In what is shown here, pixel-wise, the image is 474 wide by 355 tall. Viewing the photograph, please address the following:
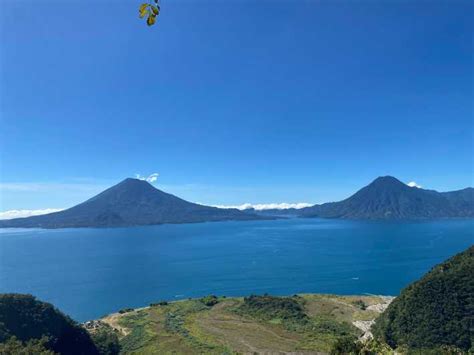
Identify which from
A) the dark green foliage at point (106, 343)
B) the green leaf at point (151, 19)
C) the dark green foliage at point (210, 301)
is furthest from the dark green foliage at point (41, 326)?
the green leaf at point (151, 19)

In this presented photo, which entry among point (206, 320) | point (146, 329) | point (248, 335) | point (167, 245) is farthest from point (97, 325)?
point (167, 245)

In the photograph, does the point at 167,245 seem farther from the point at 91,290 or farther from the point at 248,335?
the point at 248,335

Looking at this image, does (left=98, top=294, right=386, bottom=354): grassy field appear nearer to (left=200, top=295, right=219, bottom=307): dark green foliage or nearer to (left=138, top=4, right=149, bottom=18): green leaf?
(left=200, top=295, right=219, bottom=307): dark green foliage

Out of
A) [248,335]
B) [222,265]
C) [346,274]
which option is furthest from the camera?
[222,265]

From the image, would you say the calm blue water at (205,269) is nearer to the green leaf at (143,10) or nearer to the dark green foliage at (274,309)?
the dark green foliage at (274,309)

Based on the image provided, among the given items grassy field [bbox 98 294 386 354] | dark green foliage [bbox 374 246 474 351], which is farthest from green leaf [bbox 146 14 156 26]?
dark green foliage [bbox 374 246 474 351]
